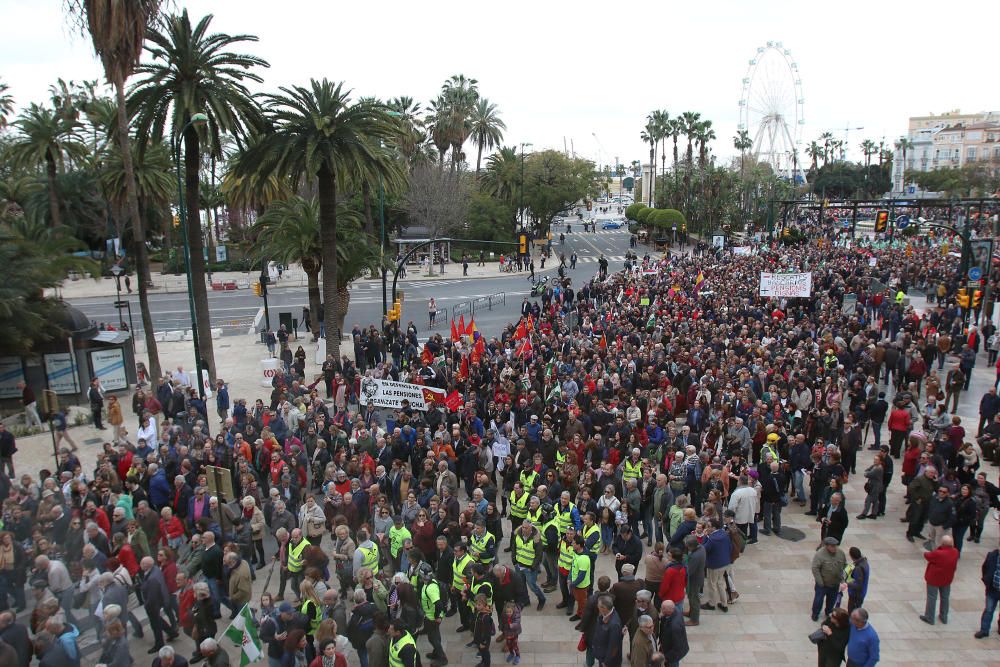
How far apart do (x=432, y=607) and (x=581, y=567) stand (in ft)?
6.83

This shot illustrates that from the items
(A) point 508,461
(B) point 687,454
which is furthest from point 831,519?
(A) point 508,461

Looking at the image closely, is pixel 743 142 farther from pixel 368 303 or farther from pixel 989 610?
pixel 989 610

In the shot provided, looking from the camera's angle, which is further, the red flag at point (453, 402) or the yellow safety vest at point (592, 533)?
the red flag at point (453, 402)

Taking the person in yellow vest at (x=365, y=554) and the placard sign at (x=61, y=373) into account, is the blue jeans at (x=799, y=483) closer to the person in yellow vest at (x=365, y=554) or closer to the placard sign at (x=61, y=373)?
the person in yellow vest at (x=365, y=554)

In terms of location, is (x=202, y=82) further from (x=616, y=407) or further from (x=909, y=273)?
(x=909, y=273)

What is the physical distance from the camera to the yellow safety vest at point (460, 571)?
934 cm

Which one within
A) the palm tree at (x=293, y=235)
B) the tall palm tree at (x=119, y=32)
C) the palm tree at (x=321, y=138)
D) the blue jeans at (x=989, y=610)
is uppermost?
the tall palm tree at (x=119, y=32)

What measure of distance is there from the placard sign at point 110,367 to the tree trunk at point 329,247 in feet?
21.4

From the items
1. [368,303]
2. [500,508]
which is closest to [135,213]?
[500,508]

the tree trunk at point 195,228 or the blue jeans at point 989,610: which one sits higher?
the tree trunk at point 195,228

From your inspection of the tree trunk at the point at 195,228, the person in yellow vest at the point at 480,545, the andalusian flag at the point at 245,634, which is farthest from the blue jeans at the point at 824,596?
the tree trunk at the point at 195,228

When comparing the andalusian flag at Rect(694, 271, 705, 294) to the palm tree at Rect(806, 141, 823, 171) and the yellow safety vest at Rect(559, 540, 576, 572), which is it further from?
the palm tree at Rect(806, 141, 823, 171)

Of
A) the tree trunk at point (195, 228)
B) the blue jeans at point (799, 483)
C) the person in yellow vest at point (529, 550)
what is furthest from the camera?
the tree trunk at point (195, 228)

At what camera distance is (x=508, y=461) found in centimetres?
1365
